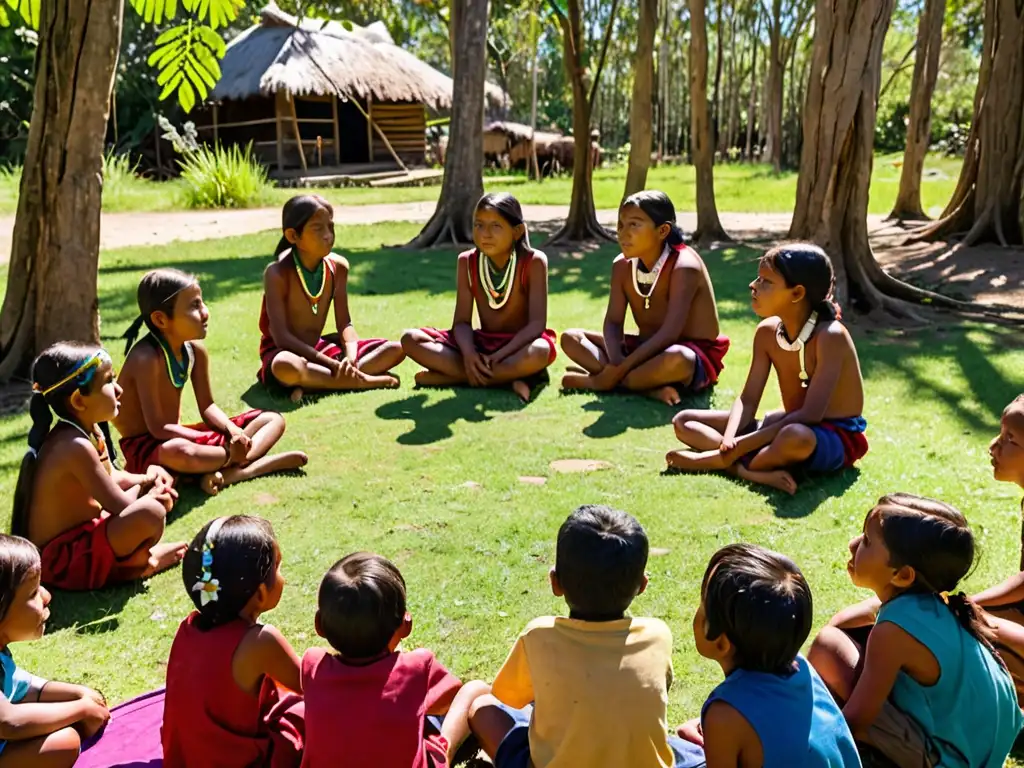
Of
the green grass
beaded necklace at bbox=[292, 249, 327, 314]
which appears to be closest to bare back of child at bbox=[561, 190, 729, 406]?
beaded necklace at bbox=[292, 249, 327, 314]

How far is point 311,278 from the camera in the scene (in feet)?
21.0

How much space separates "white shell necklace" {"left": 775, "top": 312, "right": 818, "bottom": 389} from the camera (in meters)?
4.65

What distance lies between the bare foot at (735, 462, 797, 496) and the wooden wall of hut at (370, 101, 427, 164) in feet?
83.5

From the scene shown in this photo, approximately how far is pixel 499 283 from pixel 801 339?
7.60ft

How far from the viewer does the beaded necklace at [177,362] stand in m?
4.62

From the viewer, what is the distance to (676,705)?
3.03 m

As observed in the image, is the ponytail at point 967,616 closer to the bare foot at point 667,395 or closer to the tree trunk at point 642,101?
the bare foot at point 667,395

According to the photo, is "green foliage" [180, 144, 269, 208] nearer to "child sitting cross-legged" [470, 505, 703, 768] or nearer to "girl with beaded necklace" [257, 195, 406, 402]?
"girl with beaded necklace" [257, 195, 406, 402]

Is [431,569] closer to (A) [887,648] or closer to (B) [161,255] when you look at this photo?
(A) [887,648]

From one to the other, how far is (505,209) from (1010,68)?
807 centimetres

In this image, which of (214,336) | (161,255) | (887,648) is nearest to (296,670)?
(887,648)

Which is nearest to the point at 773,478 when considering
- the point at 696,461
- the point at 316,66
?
the point at 696,461

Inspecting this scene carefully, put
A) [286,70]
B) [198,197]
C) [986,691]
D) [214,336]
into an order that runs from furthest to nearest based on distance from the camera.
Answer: [286,70]
[198,197]
[214,336]
[986,691]

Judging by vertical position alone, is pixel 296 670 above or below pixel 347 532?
above
